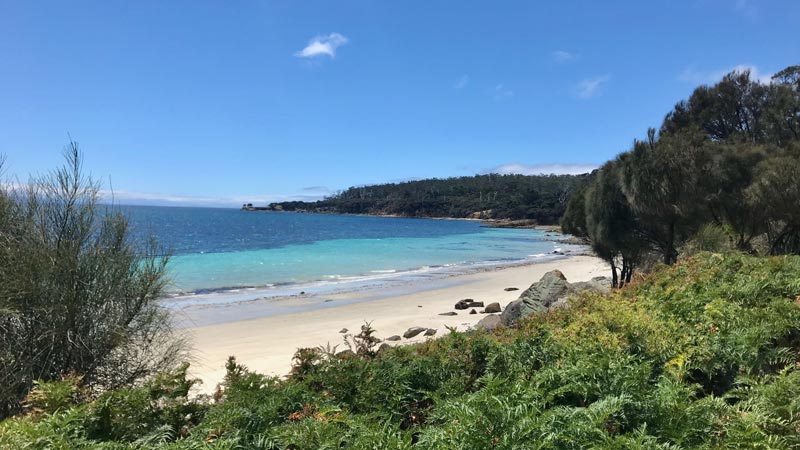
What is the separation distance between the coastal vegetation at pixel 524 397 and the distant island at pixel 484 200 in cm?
11715

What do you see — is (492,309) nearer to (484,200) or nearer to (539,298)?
(539,298)

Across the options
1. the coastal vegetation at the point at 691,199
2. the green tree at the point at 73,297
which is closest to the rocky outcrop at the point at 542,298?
the coastal vegetation at the point at 691,199

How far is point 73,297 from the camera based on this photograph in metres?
7.71

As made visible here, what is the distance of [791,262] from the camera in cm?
814

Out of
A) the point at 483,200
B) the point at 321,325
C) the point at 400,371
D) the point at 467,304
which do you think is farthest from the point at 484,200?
the point at 400,371

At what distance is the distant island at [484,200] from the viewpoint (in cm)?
12900

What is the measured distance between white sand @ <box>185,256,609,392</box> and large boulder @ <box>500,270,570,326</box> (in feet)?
9.88

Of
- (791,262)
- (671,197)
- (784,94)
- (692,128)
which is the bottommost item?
(791,262)

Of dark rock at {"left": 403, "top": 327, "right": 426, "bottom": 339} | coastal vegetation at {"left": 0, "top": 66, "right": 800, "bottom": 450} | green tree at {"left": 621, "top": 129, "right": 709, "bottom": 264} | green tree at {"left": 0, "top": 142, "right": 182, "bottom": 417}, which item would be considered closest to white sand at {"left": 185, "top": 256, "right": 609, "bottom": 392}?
dark rock at {"left": 403, "top": 327, "right": 426, "bottom": 339}

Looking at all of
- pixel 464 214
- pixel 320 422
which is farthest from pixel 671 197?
pixel 464 214

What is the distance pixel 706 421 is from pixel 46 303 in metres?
8.88

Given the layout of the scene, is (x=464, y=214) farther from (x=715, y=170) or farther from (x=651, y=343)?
(x=651, y=343)

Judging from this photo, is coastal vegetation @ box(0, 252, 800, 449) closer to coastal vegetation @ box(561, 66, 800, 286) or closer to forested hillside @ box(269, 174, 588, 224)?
coastal vegetation @ box(561, 66, 800, 286)

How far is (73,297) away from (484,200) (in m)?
157
